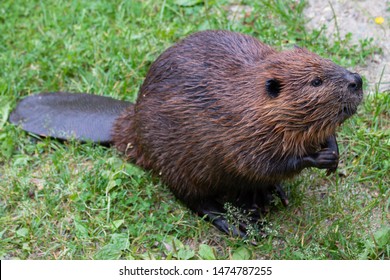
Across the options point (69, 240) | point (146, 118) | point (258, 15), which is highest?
point (258, 15)

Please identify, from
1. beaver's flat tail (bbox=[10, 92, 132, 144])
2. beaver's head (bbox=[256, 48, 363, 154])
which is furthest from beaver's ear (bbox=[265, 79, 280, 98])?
beaver's flat tail (bbox=[10, 92, 132, 144])

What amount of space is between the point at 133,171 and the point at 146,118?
0.37m

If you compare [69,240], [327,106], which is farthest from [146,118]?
[327,106]

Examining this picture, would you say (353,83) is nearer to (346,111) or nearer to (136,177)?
(346,111)

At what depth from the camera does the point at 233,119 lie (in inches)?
129

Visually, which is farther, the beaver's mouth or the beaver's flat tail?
the beaver's flat tail

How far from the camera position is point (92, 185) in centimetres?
379

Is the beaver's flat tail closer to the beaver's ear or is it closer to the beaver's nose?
the beaver's ear

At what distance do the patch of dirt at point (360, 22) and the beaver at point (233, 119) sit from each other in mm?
1054

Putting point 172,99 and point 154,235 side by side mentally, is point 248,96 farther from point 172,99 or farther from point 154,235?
point 154,235

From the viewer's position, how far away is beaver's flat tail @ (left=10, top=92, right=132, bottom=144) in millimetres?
4012

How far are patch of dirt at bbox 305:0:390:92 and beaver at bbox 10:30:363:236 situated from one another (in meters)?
1.05

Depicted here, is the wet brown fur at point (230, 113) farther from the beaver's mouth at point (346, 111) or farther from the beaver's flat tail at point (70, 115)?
the beaver's flat tail at point (70, 115)

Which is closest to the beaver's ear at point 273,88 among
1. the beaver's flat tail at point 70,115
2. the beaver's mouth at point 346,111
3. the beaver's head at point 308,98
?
the beaver's head at point 308,98
